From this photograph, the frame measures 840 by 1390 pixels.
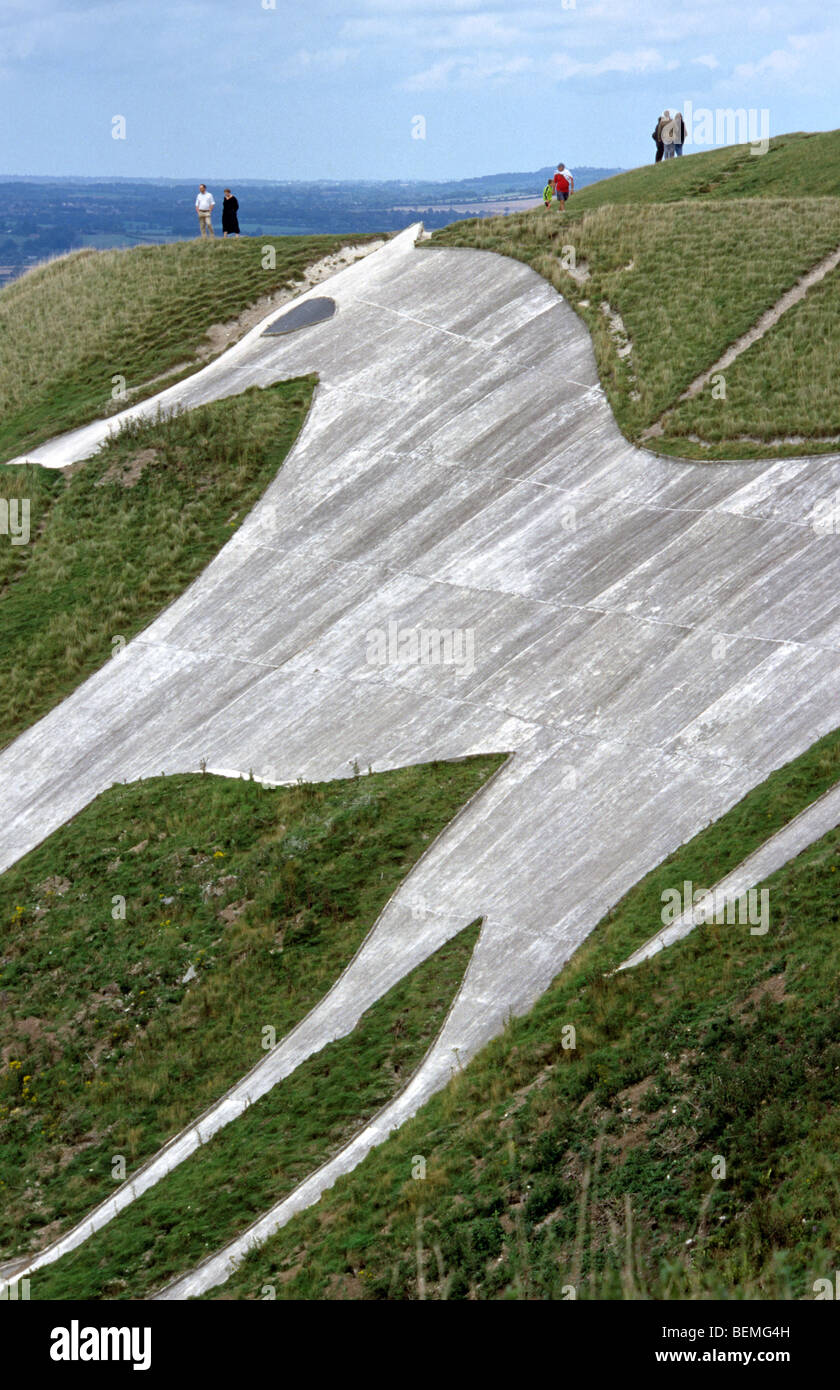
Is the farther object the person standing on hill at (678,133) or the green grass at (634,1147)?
the person standing on hill at (678,133)

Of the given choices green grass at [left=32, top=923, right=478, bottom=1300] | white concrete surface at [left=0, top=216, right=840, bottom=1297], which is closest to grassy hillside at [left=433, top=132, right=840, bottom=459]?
white concrete surface at [left=0, top=216, right=840, bottom=1297]

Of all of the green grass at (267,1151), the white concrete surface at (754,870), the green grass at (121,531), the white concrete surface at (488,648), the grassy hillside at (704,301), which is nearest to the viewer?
the green grass at (267,1151)

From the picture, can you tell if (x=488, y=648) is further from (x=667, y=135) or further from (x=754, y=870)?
(x=667, y=135)

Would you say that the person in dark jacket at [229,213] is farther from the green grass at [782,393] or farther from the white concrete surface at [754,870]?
the white concrete surface at [754,870]

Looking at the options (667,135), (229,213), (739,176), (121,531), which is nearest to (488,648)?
(121,531)

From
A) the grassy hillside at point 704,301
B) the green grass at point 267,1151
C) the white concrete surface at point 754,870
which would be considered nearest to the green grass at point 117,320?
the grassy hillside at point 704,301

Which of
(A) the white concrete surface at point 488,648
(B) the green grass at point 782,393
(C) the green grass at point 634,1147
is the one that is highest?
(B) the green grass at point 782,393
